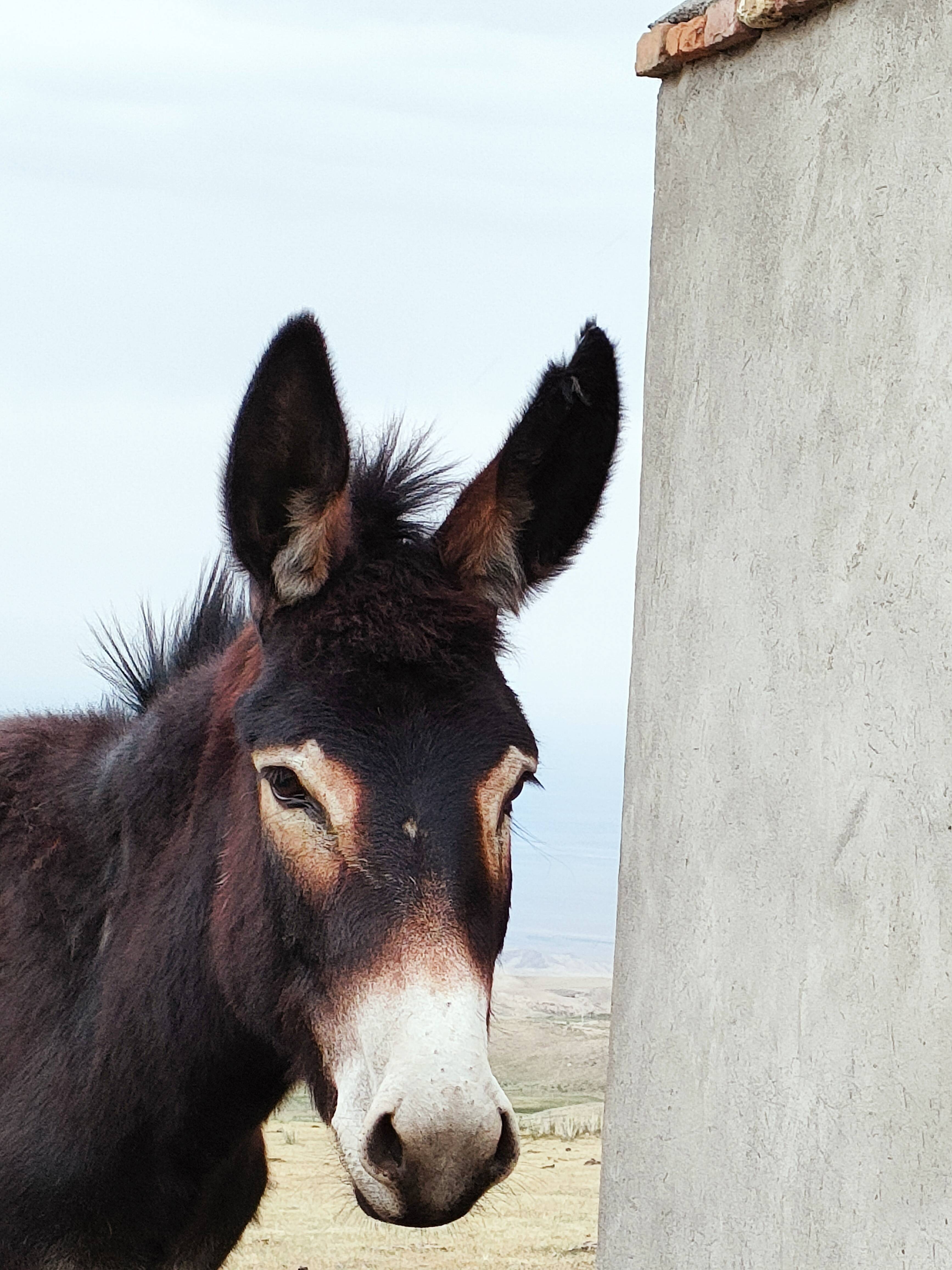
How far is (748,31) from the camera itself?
3562 millimetres

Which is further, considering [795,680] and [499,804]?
[795,680]

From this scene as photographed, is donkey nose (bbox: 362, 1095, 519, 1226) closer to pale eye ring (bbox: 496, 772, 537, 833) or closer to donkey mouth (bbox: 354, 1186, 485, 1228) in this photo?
donkey mouth (bbox: 354, 1186, 485, 1228)

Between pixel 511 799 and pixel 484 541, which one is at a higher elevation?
pixel 484 541

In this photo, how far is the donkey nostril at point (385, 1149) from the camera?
2.63m

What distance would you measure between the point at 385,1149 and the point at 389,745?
820mm

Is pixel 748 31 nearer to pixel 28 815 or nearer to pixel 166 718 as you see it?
pixel 166 718

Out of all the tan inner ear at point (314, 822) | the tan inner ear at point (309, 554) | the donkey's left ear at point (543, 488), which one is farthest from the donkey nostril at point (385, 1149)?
the donkey's left ear at point (543, 488)

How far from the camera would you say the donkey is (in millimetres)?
2822

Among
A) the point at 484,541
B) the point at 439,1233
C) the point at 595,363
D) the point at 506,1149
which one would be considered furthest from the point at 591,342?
the point at 439,1233

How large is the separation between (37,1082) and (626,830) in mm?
1650

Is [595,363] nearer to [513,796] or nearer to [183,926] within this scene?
[513,796]

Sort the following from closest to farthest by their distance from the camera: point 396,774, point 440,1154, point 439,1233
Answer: point 440,1154 → point 396,774 → point 439,1233

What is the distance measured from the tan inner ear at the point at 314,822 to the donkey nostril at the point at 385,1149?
54 cm

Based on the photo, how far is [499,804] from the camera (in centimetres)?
313
